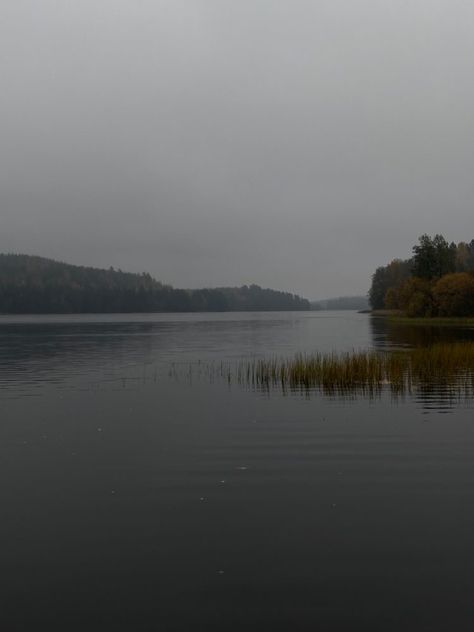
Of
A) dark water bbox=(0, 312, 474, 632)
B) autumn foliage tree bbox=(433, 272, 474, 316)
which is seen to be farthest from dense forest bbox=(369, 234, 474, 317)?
dark water bbox=(0, 312, 474, 632)

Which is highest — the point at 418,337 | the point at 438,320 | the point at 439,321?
the point at 438,320

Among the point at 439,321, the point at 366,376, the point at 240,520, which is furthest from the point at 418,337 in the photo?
the point at 240,520

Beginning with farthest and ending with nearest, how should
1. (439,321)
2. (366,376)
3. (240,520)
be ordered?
(439,321), (366,376), (240,520)

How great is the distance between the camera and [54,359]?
5481 centimetres

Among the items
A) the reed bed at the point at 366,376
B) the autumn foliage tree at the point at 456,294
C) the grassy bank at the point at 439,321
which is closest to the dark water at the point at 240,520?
the reed bed at the point at 366,376

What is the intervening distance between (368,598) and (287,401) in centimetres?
1926

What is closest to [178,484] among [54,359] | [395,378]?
[395,378]

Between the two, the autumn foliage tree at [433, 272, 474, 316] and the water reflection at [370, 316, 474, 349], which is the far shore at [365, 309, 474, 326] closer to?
the autumn foliage tree at [433, 272, 474, 316]

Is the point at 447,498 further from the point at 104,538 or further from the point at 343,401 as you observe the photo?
the point at 343,401

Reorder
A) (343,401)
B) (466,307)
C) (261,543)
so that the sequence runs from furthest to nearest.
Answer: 1. (466,307)
2. (343,401)
3. (261,543)

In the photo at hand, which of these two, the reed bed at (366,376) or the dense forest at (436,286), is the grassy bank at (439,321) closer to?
the dense forest at (436,286)

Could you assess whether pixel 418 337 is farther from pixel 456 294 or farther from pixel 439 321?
pixel 439 321

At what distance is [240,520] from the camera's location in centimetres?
1248

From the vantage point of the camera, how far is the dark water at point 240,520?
29.5 feet
